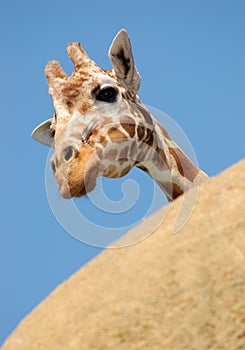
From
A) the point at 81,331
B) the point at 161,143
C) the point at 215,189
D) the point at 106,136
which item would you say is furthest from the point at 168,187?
the point at 81,331

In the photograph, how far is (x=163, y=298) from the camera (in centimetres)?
386

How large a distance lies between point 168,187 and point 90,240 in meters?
2.16

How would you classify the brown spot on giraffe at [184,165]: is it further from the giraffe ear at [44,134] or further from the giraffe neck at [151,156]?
the giraffe ear at [44,134]

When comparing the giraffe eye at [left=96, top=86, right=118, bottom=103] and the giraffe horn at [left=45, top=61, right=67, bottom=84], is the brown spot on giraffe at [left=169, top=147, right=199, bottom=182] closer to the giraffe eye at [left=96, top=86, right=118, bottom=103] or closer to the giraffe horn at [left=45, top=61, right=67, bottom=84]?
the giraffe eye at [left=96, top=86, right=118, bottom=103]

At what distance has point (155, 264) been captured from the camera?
13.1ft

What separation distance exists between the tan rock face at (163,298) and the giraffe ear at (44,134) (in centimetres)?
790

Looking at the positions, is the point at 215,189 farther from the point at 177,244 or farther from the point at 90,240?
the point at 90,240

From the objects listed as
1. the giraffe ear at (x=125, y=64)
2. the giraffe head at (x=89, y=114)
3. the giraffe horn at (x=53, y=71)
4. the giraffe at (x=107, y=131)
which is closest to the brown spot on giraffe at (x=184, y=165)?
the giraffe at (x=107, y=131)

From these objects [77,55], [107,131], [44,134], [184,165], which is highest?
[77,55]

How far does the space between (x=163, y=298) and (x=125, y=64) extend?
740 cm

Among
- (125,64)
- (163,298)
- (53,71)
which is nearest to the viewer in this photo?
(163,298)

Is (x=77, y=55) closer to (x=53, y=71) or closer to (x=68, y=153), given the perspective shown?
(x=53, y=71)

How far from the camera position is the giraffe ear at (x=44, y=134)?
38.9 ft

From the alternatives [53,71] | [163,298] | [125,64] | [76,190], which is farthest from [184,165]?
[163,298]
